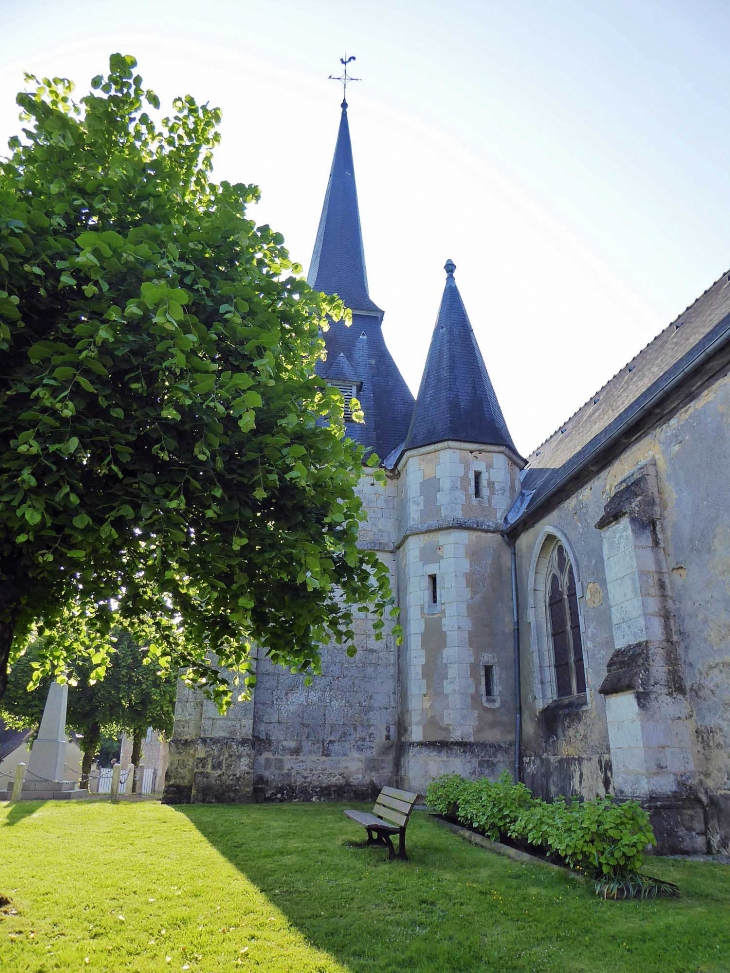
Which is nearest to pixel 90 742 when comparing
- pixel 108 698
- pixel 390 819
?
pixel 108 698

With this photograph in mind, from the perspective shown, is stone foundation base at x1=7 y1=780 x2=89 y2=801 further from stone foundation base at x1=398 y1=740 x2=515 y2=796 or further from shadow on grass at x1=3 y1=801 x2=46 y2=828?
stone foundation base at x1=398 y1=740 x2=515 y2=796

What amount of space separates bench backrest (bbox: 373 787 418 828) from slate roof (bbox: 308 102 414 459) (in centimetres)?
886

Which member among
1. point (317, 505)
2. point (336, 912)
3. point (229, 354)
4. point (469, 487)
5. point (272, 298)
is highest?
point (469, 487)

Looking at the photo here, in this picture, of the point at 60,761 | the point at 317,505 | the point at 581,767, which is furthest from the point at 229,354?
the point at 60,761

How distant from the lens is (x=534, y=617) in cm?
1308

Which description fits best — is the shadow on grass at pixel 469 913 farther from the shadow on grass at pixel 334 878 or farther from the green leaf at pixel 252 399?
the green leaf at pixel 252 399

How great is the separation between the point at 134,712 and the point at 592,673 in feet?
79.8

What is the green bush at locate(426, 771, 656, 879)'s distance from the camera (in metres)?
6.10

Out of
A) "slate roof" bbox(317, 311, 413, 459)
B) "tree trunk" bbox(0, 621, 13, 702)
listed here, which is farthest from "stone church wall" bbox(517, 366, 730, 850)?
"slate roof" bbox(317, 311, 413, 459)

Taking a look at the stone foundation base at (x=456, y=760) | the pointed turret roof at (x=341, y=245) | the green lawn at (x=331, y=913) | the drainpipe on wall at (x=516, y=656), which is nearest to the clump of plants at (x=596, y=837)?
the green lawn at (x=331, y=913)

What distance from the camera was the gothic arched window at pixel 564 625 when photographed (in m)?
11.6

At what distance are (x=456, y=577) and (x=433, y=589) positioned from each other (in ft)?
2.17

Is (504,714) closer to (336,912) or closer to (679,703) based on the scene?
(679,703)

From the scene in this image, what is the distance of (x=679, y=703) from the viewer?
330 inches
